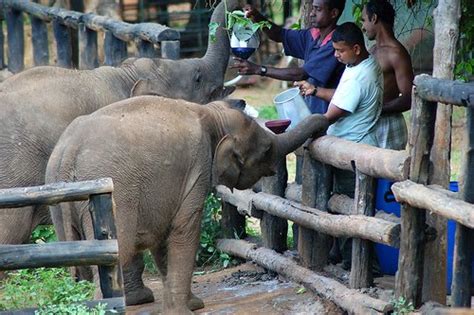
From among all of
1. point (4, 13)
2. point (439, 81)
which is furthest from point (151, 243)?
point (4, 13)

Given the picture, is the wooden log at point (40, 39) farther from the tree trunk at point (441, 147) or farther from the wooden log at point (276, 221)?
the tree trunk at point (441, 147)

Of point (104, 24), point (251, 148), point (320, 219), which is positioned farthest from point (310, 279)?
point (104, 24)

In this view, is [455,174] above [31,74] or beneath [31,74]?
beneath

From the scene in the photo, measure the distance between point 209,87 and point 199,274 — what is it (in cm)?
157

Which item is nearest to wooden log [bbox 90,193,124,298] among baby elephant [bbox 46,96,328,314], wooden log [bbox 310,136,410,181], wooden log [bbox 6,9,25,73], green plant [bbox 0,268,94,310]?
green plant [bbox 0,268,94,310]

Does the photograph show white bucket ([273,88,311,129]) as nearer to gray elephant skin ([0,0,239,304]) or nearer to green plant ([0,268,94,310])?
gray elephant skin ([0,0,239,304])

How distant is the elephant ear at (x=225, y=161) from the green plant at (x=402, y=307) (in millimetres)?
1566

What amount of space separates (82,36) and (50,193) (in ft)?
23.1

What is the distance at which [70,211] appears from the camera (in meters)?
7.30

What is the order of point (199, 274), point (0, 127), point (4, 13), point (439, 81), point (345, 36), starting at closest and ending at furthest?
point (439, 81) → point (345, 36) → point (0, 127) → point (199, 274) → point (4, 13)

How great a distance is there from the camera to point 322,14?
27.6ft

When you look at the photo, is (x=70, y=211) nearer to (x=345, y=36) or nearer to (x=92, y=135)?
Result: (x=92, y=135)

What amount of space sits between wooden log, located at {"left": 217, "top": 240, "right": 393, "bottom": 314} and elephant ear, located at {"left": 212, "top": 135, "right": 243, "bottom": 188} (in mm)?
871

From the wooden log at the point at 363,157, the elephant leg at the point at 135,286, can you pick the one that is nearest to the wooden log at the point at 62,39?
the elephant leg at the point at 135,286
